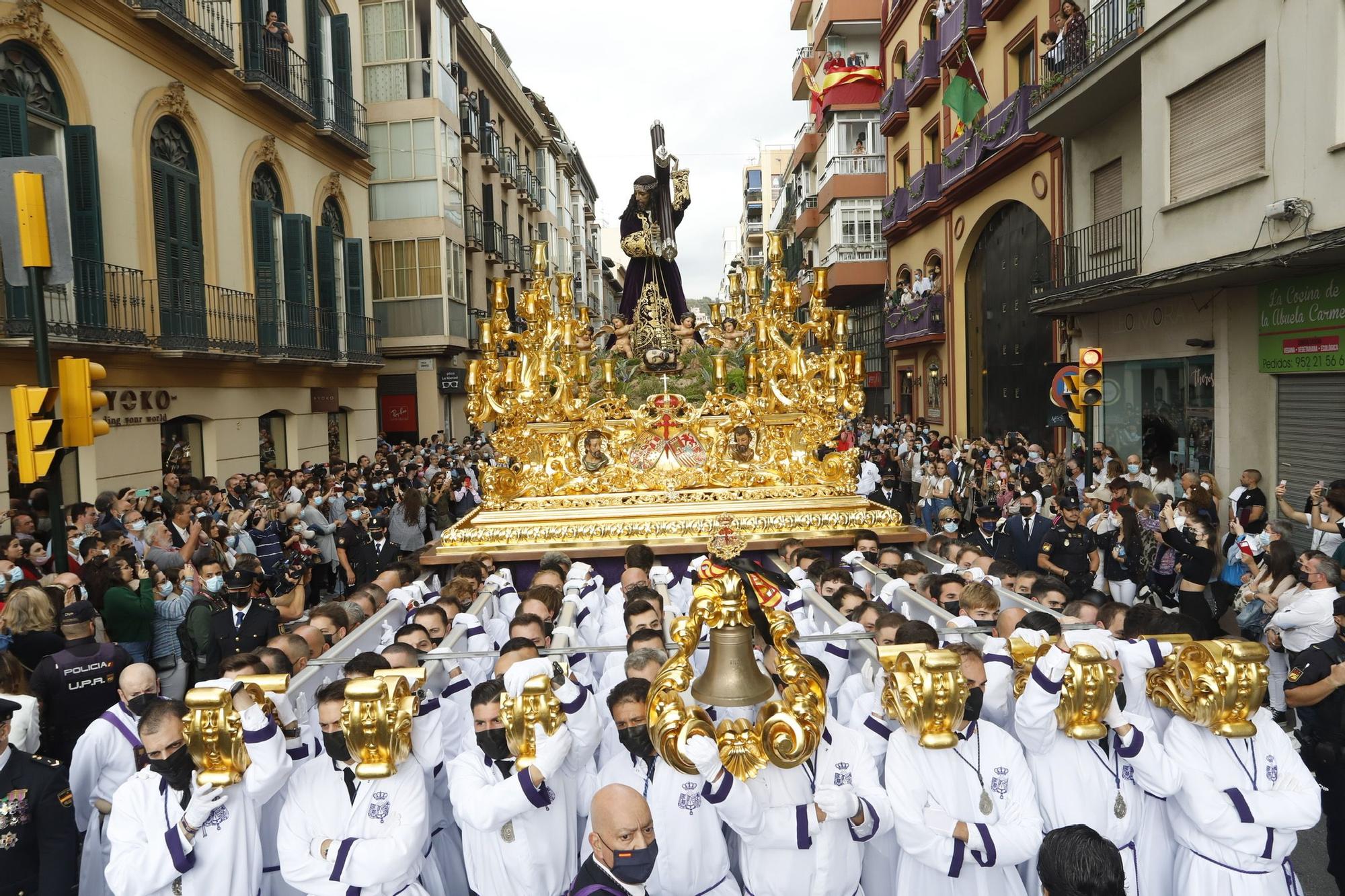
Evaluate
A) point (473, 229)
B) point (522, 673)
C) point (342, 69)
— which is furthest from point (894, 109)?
point (522, 673)

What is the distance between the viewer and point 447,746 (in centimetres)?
494

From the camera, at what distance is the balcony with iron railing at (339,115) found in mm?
20250

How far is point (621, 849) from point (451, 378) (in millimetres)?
26146

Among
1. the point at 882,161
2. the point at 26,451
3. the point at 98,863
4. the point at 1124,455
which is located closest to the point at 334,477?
the point at 26,451

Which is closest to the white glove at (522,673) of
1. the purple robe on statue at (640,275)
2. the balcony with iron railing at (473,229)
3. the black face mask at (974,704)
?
Answer: the black face mask at (974,704)

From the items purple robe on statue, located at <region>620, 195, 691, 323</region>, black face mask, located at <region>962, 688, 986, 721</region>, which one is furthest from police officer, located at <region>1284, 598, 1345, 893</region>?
purple robe on statue, located at <region>620, 195, 691, 323</region>

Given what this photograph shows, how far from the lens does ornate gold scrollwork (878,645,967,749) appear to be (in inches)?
138

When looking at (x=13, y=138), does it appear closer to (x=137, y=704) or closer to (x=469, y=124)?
(x=137, y=704)

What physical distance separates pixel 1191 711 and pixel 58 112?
586 inches

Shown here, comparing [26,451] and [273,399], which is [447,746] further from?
[273,399]

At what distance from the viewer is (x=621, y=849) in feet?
10.2

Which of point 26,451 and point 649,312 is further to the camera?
point 649,312

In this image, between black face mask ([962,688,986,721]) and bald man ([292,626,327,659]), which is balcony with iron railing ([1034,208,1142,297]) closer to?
black face mask ([962,688,986,721])

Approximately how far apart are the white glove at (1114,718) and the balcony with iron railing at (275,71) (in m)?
17.9
